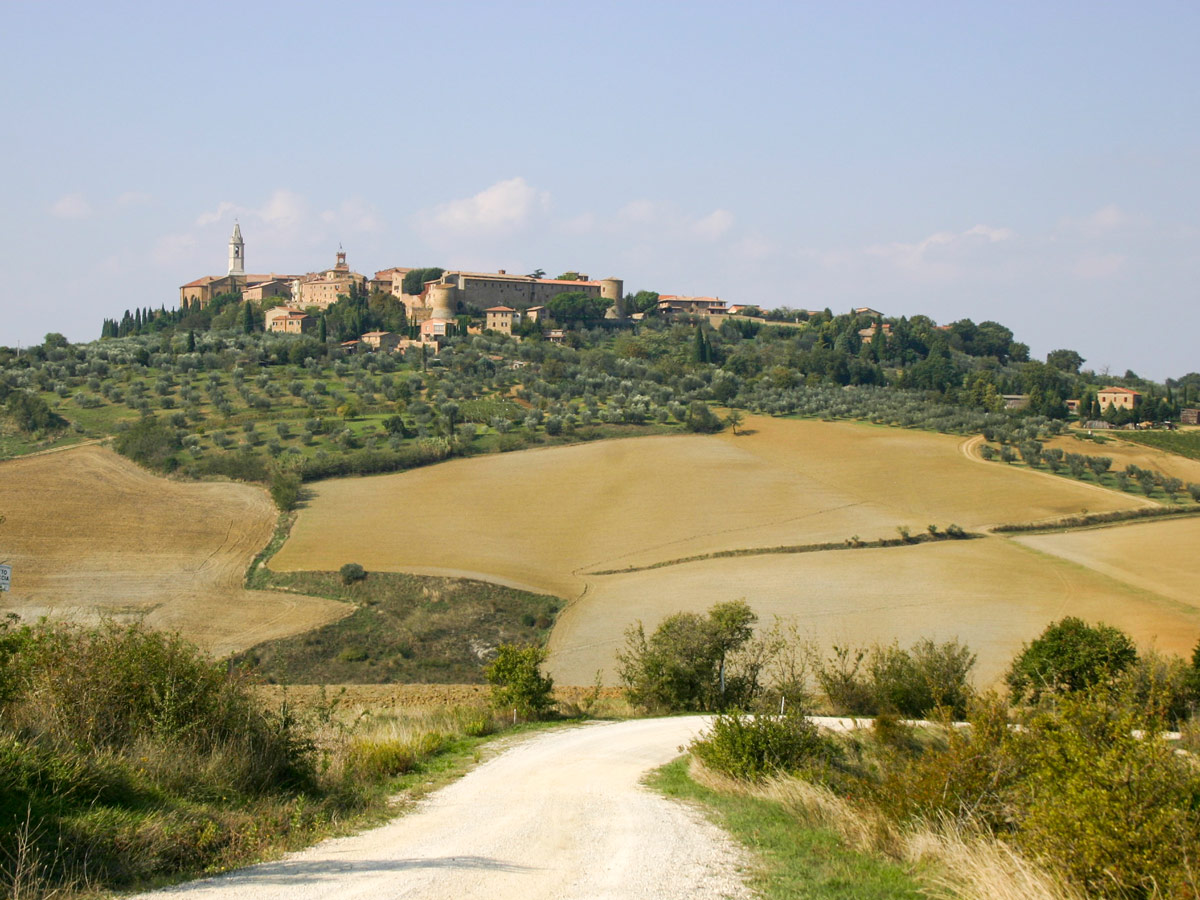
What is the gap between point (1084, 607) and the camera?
37.4 metres

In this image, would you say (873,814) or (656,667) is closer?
(873,814)

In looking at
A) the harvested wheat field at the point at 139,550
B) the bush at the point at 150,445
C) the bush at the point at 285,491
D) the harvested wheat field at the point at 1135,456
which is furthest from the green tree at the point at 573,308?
the harvested wheat field at the point at 139,550

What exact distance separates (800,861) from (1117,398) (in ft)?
351

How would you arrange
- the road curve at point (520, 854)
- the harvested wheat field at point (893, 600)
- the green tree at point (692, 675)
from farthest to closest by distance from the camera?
the harvested wheat field at point (893, 600) < the green tree at point (692, 675) < the road curve at point (520, 854)

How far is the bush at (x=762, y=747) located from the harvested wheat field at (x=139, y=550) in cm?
2379

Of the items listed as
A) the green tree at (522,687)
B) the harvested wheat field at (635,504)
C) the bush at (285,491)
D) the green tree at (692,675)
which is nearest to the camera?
the green tree at (522,687)

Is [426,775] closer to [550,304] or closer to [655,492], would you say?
[655,492]

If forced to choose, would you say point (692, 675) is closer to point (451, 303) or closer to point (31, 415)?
point (31, 415)

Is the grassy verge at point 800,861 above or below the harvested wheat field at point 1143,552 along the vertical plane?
above

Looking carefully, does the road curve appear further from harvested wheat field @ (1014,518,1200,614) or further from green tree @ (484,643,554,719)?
harvested wheat field @ (1014,518,1200,614)

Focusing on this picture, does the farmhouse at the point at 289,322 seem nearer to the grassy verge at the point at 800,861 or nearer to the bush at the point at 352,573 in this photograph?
the bush at the point at 352,573

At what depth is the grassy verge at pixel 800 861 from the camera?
25.5ft

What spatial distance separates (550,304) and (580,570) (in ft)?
279

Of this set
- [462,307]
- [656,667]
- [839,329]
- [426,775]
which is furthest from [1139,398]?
[426,775]
